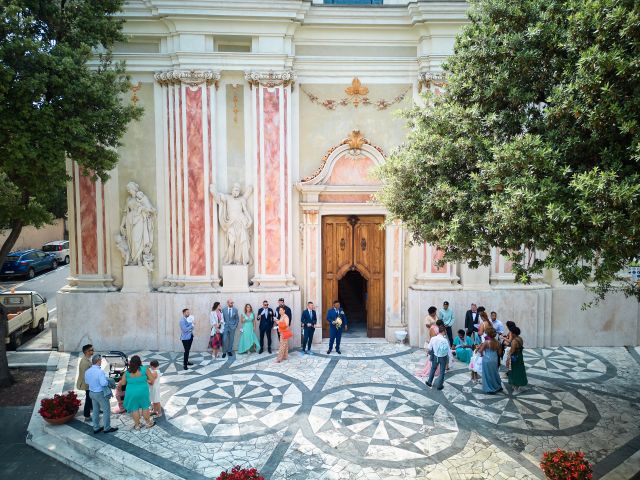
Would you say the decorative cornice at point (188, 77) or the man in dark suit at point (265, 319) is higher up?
the decorative cornice at point (188, 77)

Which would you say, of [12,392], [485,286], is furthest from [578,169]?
[12,392]

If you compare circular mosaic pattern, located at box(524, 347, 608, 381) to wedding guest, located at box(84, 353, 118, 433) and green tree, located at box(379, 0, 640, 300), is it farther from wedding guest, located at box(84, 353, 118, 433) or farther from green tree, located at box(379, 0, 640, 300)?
wedding guest, located at box(84, 353, 118, 433)

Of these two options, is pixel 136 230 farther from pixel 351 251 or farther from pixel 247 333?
pixel 351 251

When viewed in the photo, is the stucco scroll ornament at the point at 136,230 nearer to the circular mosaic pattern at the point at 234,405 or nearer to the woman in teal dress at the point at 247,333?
the woman in teal dress at the point at 247,333

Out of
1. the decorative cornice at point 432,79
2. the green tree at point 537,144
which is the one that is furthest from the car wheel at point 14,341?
the decorative cornice at point 432,79

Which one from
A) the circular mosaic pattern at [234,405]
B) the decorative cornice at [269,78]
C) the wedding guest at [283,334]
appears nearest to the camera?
the circular mosaic pattern at [234,405]

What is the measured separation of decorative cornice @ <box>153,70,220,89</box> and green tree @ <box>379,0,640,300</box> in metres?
6.87

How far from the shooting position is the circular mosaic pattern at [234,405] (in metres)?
8.99

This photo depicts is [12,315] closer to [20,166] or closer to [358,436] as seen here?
[20,166]

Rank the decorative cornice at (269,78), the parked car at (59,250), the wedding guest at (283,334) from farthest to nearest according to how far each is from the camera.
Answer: the parked car at (59,250) < the decorative cornice at (269,78) < the wedding guest at (283,334)

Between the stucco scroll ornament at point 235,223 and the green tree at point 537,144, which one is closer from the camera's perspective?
the green tree at point 537,144

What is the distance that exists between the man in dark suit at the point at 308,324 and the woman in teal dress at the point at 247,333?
4.50 ft

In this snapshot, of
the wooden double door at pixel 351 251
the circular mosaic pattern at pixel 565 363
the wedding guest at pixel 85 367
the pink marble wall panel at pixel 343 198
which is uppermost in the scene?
the pink marble wall panel at pixel 343 198

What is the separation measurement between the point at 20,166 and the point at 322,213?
7.76m
